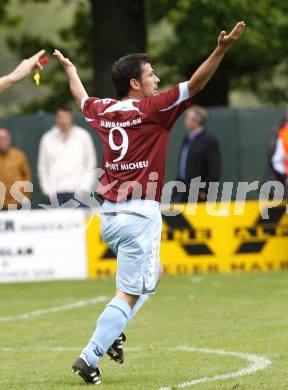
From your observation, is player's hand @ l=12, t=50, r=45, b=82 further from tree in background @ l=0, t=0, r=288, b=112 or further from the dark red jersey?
tree in background @ l=0, t=0, r=288, b=112

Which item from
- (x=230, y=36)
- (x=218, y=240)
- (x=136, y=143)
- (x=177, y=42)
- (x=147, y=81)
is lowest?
(x=218, y=240)

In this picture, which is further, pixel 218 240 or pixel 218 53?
pixel 218 240

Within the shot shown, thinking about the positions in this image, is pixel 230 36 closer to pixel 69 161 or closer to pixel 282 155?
pixel 69 161

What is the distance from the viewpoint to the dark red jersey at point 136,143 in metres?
7.95

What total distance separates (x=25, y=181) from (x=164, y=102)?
1016cm

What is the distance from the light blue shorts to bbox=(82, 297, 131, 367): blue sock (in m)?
0.14

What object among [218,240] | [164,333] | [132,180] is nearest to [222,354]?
[164,333]

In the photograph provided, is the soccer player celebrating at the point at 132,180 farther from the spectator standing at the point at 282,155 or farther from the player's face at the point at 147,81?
A: the spectator standing at the point at 282,155

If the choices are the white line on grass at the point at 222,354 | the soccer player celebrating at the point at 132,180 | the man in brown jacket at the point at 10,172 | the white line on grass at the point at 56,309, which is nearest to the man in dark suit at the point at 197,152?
the man in brown jacket at the point at 10,172

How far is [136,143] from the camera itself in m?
8.00

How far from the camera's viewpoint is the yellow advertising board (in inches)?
661

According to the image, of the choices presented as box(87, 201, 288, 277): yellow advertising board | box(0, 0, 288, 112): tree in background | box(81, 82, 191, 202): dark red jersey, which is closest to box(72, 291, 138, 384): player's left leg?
box(81, 82, 191, 202): dark red jersey

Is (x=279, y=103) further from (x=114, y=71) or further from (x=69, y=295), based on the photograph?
(x=114, y=71)

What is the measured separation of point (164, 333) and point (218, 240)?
20.6 ft
